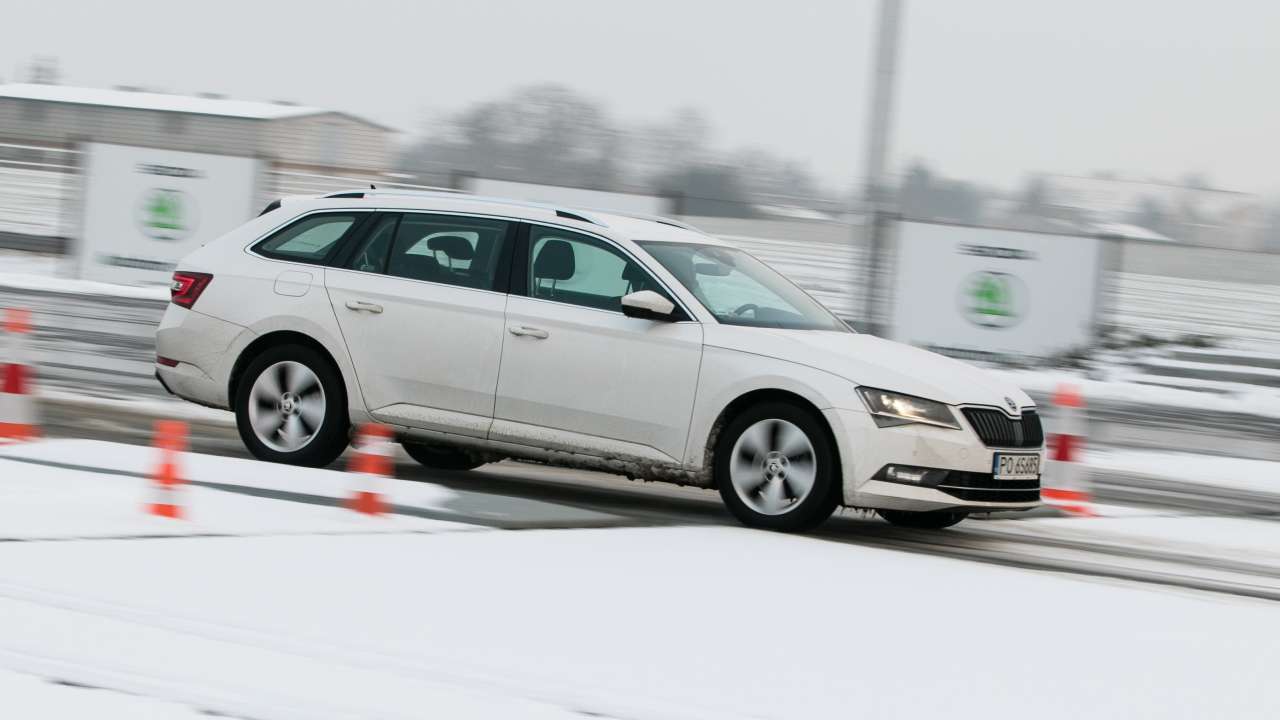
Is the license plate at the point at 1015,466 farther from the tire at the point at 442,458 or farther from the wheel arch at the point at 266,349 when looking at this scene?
the wheel arch at the point at 266,349

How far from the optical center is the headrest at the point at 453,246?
9.10m

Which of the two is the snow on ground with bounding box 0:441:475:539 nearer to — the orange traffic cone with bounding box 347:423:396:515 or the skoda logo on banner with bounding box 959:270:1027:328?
the orange traffic cone with bounding box 347:423:396:515

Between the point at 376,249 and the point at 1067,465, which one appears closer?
the point at 376,249

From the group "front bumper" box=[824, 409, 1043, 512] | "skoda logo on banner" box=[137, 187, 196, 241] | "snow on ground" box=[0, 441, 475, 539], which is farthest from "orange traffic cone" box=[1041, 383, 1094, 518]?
"skoda logo on banner" box=[137, 187, 196, 241]

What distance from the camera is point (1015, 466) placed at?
826 cm

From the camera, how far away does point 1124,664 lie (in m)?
5.61

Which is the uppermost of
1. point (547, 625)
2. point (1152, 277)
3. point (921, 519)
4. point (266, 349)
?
point (1152, 277)

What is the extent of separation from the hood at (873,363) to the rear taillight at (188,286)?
323 cm

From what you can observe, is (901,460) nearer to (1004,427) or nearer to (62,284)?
(1004,427)

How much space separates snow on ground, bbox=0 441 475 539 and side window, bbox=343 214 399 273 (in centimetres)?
121

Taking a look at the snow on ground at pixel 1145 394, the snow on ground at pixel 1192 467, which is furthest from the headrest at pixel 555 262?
the snow on ground at pixel 1145 394

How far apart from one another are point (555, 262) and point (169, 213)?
57.8 feet

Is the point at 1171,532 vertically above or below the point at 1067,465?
below

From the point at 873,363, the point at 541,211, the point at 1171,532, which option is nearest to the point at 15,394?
the point at 541,211
